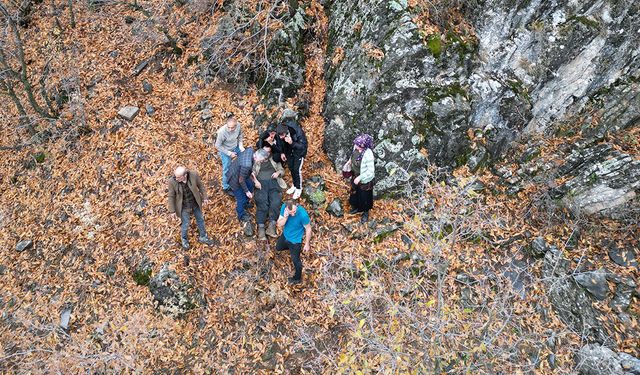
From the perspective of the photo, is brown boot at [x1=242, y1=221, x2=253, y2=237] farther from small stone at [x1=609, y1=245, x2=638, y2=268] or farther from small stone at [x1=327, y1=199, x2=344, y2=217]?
small stone at [x1=609, y1=245, x2=638, y2=268]

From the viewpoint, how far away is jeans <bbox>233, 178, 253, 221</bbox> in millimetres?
7234

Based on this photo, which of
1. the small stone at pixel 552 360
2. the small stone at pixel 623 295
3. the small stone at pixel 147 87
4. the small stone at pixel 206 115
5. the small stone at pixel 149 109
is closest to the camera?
the small stone at pixel 552 360

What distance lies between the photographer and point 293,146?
716 cm

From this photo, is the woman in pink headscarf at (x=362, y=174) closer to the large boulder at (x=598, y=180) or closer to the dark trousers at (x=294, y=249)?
the dark trousers at (x=294, y=249)

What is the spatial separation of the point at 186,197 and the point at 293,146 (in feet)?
7.07

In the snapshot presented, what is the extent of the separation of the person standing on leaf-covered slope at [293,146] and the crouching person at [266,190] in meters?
0.27

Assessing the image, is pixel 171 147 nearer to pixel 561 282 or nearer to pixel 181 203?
pixel 181 203

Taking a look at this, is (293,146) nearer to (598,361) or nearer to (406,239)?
(406,239)

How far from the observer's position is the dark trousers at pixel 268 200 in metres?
7.09

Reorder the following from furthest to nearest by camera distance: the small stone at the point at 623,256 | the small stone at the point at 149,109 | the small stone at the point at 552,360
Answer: the small stone at the point at 149,109, the small stone at the point at 623,256, the small stone at the point at 552,360

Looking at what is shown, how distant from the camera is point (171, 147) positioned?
28.5 feet

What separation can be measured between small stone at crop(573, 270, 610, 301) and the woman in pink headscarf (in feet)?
12.1

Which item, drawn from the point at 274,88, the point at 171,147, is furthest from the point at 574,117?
the point at 171,147

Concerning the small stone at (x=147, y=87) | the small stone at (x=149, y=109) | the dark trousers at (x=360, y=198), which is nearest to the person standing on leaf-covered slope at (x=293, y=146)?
the dark trousers at (x=360, y=198)
